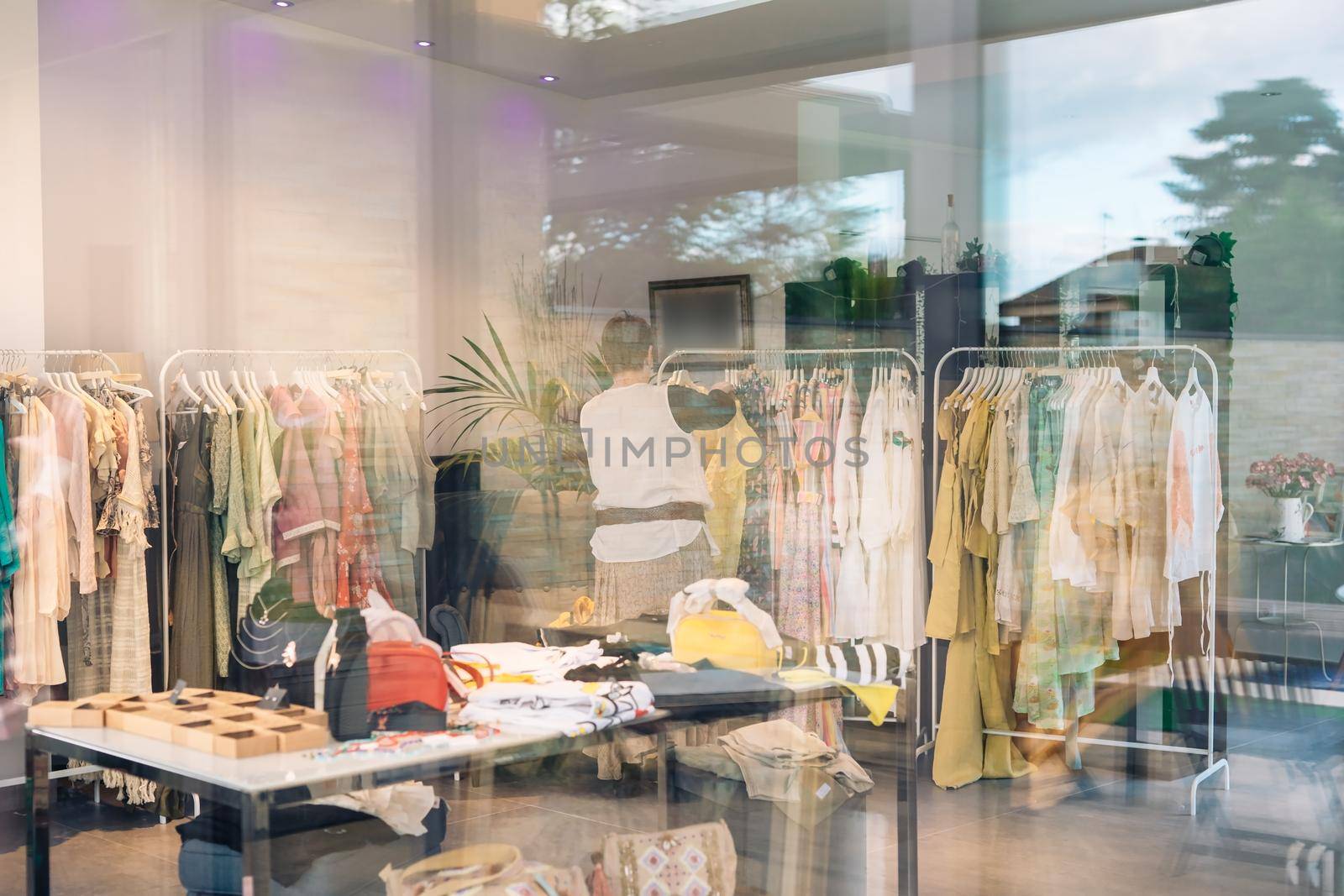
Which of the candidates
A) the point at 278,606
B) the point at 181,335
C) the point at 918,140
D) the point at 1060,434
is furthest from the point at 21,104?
the point at 1060,434

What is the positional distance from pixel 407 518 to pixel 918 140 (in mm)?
1817

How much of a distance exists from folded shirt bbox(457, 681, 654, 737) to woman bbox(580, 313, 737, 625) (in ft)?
3.38

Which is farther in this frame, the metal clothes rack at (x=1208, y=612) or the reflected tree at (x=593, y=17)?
the reflected tree at (x=593, y=17)

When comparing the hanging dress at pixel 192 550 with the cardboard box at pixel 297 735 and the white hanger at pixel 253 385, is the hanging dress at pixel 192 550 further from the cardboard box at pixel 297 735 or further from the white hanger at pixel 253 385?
the cardboard box at pixel 297 735

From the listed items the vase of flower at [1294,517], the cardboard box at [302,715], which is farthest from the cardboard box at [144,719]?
the vase of flower at [1294,517]

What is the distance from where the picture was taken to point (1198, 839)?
2533 millimetres

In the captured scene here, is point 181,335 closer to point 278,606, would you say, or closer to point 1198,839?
point 278,606

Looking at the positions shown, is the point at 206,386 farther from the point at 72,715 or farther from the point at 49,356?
the point at 72,715

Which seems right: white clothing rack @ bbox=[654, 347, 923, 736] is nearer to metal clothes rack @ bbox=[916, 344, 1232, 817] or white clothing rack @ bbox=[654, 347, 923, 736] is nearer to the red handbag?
metal clothes rack @ bbox=[916, 344, 1232, 817]

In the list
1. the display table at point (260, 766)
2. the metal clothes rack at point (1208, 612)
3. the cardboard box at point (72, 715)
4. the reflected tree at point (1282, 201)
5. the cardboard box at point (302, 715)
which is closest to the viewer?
the display table at point (260, 766)

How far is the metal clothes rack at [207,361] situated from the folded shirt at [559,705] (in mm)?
1267

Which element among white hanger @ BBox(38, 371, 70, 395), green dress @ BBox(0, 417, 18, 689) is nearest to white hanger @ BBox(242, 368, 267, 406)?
white hanger @ BBox(38, 371, 70, 395)

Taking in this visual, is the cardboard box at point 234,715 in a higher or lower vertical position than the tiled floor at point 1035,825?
higher

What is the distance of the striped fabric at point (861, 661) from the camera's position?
305cm
